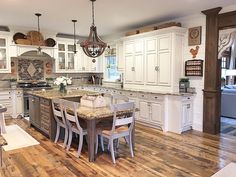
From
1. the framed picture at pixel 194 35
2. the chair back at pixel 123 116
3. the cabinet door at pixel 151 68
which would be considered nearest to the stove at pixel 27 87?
the cabinet door at pixel 151 68

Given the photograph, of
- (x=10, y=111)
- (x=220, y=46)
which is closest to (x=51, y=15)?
(x=10, y=111)

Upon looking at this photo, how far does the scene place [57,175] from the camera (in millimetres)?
2871

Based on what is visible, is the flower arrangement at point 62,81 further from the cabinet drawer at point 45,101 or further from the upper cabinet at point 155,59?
the upper cabinet at point 155,59

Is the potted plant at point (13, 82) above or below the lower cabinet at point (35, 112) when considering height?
above

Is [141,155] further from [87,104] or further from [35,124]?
[35,124]

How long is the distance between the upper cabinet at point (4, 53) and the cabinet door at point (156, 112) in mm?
4206

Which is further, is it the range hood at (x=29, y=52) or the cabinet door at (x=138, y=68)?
the range hood at (x=29, y=52)

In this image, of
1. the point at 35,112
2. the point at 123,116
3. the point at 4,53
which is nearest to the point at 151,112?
the point at 123,116

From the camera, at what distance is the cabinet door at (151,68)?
5.29 meters

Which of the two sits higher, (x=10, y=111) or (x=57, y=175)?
(x=10, y=111)

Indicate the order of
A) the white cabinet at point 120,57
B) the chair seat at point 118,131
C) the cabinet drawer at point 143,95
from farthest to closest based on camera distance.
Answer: the white cabinet at point 120,57
the cabinet drawer at point 143,95
the chair seat at point 118,131

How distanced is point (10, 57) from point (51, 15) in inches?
87.3

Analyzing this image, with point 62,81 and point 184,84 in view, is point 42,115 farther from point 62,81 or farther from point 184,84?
point 184,84

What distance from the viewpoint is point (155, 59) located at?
5.26 meters
